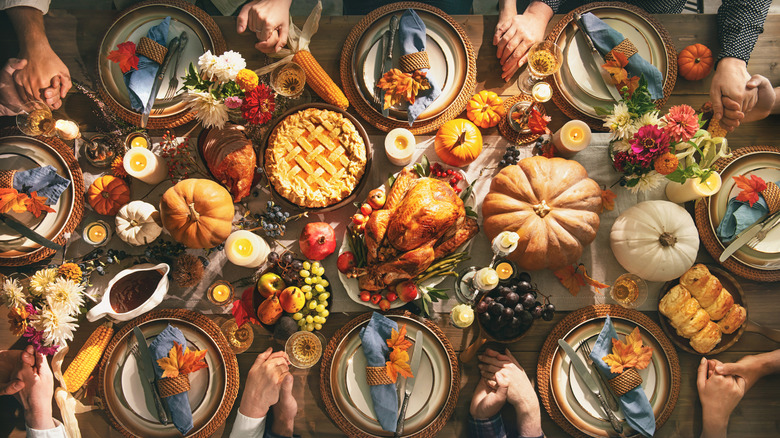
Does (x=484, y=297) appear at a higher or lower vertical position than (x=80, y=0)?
lower

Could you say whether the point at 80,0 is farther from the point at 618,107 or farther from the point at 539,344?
the point at 539,344

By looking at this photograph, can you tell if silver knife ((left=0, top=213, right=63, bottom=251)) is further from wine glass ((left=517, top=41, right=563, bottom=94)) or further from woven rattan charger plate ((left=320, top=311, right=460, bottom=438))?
wine glass ((left=517, top=41, right=563, bottom=94))

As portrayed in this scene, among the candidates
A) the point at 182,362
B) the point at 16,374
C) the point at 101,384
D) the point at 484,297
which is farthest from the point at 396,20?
the point at 16,374

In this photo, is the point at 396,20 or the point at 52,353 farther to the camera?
the point at 396,20

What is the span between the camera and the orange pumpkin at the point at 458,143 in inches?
79.7

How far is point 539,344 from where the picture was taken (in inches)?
82.4

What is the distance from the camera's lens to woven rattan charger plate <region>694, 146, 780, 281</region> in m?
2.05

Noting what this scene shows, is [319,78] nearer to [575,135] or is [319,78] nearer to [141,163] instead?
[141,163]

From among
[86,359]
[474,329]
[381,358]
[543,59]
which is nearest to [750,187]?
[543,59]

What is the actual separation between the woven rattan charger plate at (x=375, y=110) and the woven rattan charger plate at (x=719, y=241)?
1336 millimetres

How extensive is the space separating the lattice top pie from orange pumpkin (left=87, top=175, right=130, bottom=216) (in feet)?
2.52

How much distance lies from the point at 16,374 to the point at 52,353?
0.57 feet

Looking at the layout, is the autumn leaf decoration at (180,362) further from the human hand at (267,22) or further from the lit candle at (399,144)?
the human hand at (267,22)

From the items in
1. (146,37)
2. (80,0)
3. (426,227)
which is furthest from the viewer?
(80,0)
